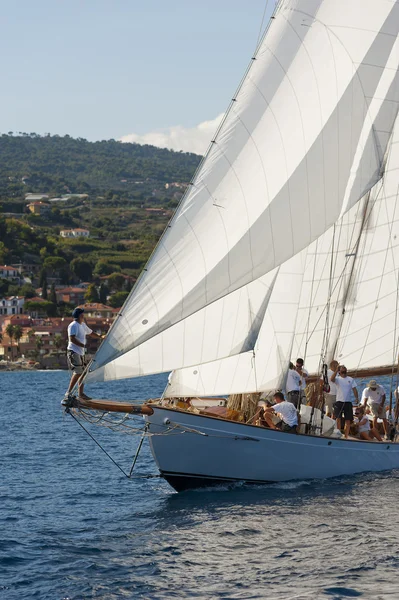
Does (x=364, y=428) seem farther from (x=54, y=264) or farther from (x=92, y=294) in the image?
(x=54, y=264)

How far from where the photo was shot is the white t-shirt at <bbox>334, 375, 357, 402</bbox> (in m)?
22.8

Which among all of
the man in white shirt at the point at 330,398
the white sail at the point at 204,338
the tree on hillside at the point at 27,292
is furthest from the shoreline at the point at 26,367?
the white sail at the point at 204,338

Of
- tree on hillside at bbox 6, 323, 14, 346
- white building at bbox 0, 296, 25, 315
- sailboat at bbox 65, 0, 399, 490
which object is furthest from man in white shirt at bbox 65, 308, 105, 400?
white building at bbox 0, 296, 25, 315

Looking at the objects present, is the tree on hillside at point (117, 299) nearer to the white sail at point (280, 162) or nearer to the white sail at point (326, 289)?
the white sail at point (326, 289)

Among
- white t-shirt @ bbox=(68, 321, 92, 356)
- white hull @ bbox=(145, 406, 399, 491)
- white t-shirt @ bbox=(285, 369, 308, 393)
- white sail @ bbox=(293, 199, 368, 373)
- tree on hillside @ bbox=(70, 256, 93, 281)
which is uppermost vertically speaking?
tree on hillside @ bbox=(70, 256, 93, 281)

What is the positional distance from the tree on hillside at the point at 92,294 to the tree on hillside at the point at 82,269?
1370 centimetres

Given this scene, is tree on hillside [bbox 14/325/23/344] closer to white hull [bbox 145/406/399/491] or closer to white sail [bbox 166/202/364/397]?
white sail [bbox 166/202/364/397]

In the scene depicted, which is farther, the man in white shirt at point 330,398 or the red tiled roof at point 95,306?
the red tiled roof at point 95,306

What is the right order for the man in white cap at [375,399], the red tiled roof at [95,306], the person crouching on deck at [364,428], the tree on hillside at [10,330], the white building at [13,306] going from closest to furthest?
the person crouching on deck at [364,428]
the man in white cap at [375,399]
the tree on hillside at [10,330]
the red tiled roof at [95,306]
the white building at [13,306]

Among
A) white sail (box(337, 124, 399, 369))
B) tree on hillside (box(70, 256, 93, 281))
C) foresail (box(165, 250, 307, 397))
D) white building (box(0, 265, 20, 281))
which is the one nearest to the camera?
foresail (box(165, 250, 307, 397))

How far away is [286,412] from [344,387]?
7.25 ft

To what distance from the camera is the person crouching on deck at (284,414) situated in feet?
69.1

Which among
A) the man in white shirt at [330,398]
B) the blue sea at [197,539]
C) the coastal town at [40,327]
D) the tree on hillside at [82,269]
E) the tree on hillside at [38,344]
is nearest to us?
the blue sea at [197,539]

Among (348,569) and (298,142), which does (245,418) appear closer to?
(298,142)
